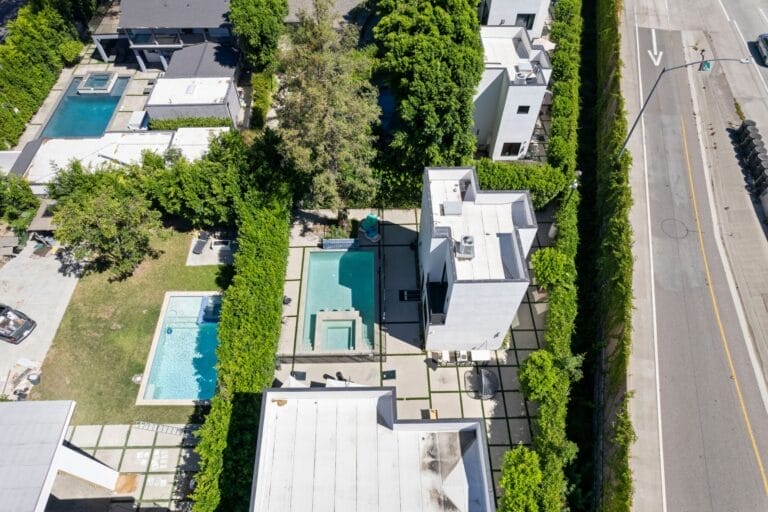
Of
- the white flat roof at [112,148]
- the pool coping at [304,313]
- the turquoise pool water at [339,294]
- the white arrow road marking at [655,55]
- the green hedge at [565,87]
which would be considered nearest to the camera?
the pool coping at [304,313]

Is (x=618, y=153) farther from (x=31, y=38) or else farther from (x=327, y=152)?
(x=31, y=38)

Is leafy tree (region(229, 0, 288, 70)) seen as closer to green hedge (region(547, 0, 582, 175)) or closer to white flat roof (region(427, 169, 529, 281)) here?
white flat roof (region(427, 169, 529, 281))

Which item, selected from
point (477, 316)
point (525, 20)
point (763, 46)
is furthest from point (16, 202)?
point (763, 46)

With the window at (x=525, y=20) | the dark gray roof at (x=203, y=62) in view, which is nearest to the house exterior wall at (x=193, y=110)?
the dark gray roof at (x=203, y=62)

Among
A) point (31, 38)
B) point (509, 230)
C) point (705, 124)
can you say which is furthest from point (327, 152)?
point (31, 38)

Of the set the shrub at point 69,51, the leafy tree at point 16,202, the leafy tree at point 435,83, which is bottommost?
the leafy tree at point 16,202

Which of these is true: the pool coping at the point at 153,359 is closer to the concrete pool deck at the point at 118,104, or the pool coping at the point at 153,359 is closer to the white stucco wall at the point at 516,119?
the concrete pool deck at the point at 118,104

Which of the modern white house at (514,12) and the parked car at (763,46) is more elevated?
the modern white house at (514,12)
